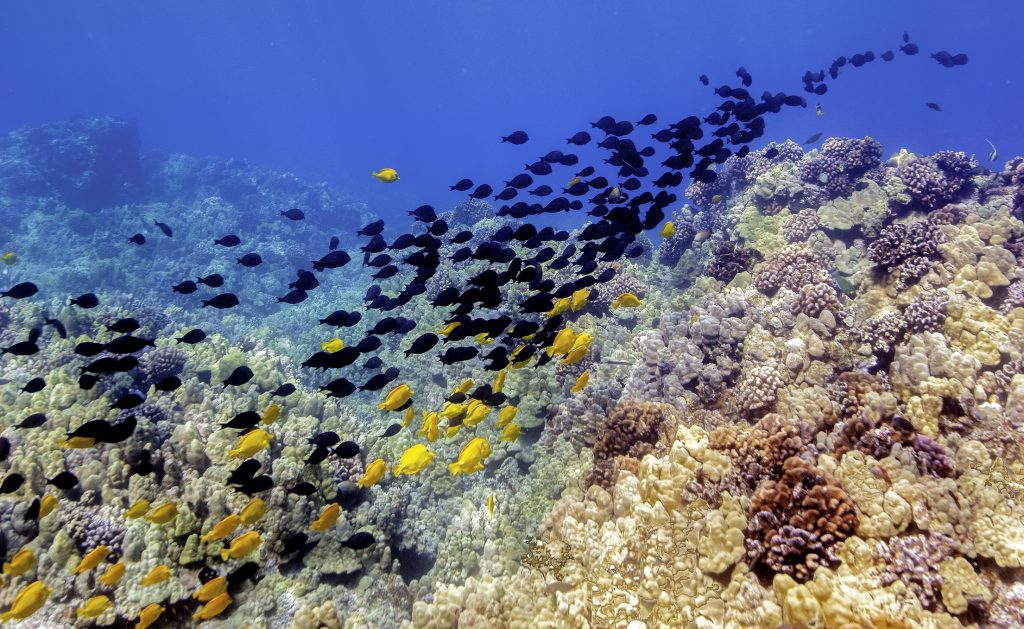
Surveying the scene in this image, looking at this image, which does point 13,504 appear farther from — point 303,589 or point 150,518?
point 303,589

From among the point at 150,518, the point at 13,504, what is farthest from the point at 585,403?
the point at 13,504

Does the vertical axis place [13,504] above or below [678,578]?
below

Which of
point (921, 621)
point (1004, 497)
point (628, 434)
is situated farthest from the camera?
point (628, 434)

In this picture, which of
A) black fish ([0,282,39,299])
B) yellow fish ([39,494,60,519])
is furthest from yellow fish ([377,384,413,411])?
black fish ([0,282,39,299])

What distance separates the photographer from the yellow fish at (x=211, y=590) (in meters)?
5.38

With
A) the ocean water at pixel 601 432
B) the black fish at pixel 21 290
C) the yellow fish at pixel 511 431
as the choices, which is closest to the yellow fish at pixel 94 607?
the ocean water at pixel 601 432

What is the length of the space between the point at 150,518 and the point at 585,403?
675 centimetres

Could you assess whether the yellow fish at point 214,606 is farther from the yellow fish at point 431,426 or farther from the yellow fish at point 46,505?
the yellow fish at point 431,426

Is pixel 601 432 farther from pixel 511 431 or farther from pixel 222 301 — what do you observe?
pixel 222 301

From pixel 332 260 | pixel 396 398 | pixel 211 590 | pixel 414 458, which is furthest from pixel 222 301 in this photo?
pixel 211 590

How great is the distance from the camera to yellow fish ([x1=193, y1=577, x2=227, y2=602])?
17.6 ft

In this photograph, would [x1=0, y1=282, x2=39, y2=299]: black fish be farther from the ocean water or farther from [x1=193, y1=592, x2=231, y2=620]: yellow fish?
[x1=193, y1=592, x2=231, y2=620]: yellow fish

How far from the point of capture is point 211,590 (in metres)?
5.43

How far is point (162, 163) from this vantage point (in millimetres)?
42969
